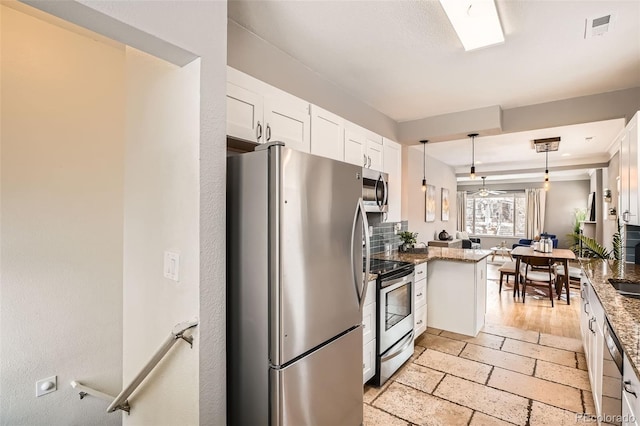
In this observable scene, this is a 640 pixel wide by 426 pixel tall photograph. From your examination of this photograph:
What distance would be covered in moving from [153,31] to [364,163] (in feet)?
7.38

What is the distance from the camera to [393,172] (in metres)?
3.82

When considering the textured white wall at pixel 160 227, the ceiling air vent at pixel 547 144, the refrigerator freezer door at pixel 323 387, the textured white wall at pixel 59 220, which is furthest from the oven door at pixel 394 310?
the ceiling air vent at pixel 547 144

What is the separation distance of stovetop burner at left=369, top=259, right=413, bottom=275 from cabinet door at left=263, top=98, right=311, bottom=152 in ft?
3.77

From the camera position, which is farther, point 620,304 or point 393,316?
point 393,316

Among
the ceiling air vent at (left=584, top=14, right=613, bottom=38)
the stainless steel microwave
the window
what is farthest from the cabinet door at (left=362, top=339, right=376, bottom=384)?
the window

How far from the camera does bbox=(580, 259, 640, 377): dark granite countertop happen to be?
1.24 metres

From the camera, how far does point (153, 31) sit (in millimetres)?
1230

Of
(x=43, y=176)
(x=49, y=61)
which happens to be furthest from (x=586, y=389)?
(x=49, y=61)

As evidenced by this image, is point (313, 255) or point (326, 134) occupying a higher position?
point (326, 134)

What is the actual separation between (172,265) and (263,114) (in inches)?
44.8

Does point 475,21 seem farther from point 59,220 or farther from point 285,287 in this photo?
point 59,220

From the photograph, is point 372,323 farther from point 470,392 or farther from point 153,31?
point 153,31

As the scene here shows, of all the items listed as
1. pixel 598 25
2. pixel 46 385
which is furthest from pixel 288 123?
pixel 46 385

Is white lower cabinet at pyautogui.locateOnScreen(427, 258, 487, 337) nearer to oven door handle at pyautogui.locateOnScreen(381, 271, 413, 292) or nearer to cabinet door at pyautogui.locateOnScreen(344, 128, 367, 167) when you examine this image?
oven door handle at pyautogui.locateOnScreen(381, 271, 413, 292)
